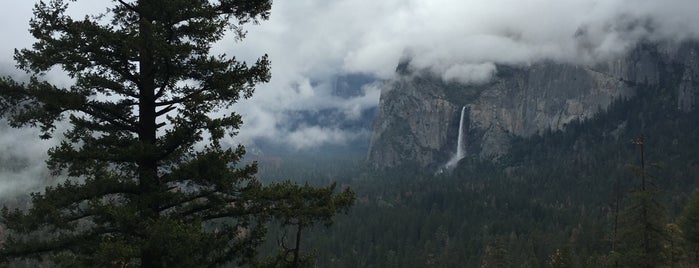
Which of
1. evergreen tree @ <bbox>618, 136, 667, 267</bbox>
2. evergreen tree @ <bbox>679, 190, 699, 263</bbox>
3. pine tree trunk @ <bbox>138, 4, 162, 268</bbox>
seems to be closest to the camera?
pine tree trunk @ <bbox>138, 4, 162, 268</bbox>

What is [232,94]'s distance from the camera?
1281 centimetres

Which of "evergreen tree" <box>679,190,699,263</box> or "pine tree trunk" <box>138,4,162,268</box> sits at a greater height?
"pine tree trunk" <box>138,4,162,268</box>

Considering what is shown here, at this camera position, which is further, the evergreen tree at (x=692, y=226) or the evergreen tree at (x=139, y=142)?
the evergreen tree at (x=692, y=226)

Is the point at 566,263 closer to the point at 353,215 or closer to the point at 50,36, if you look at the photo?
the point at 50,36

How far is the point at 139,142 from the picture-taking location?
39.3ft

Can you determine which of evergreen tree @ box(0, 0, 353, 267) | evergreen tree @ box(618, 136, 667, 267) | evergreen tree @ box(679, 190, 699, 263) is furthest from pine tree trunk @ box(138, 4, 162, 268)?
evergreen tree @ box(679, 190, 699, 263)

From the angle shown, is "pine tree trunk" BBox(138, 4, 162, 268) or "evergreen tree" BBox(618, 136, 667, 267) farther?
"evergreen tree" BBox(618, 136, 667, 267)

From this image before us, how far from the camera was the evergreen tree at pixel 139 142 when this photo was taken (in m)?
11.5

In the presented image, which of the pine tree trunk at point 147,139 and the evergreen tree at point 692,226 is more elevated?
the pine tree trunk at point 147,139

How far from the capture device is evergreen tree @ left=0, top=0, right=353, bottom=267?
37.8 ft

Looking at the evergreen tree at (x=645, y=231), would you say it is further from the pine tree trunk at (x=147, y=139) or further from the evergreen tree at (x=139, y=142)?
the pine tree trunk at (x=147, y=139)

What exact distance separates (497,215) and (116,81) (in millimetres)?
182252

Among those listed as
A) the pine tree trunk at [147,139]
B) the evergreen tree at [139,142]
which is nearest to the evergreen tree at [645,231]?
the evergreen tree at [139,142]

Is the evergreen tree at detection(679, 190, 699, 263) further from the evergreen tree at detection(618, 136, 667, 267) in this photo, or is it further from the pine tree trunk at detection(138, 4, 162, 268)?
the pine tree trunk at detection(138, 4, 162, 268)
